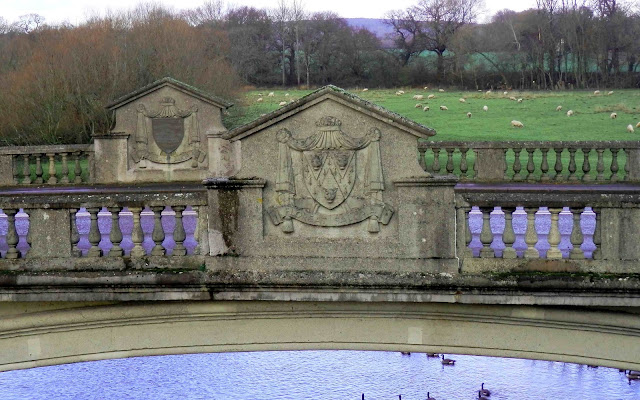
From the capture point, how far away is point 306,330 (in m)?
10.6

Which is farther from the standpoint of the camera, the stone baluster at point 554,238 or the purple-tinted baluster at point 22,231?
the purple-tinted baluster at point 22,231

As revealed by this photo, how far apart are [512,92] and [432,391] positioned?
77.4ft

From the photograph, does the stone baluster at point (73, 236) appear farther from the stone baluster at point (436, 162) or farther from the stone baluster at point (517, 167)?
the stone baluster at point (517, 167)

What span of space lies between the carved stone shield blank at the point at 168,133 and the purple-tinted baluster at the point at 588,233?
683cm

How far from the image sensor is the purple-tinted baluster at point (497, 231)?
10900 millimetres

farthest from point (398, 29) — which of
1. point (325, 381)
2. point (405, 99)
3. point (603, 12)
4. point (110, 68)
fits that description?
point (325, 381)

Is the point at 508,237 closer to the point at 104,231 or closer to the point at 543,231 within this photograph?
the point at 543,231

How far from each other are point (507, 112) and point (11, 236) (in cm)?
2765

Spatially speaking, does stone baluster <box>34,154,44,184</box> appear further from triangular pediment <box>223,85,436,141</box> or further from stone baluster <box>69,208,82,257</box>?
triangular pediment <box>223,85,436,141</box>

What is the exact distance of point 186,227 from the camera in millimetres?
13031

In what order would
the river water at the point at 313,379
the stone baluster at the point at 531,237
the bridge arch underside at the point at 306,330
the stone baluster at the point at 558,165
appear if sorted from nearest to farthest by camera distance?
the stone baluster at the point at 531,237, the bridge arch underside at the point at 306,330, the stone baluster at the point at 558,165, the river water at the point at 313,379

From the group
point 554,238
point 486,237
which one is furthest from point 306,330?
point 554,238

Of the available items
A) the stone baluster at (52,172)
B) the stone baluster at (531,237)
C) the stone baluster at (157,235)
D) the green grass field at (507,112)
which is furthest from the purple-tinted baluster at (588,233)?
the green grass field at (507,112)

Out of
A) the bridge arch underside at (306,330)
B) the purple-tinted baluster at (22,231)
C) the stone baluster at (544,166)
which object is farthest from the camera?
the stone baluster at (544,166)
